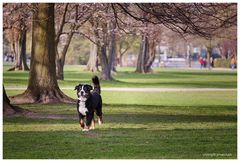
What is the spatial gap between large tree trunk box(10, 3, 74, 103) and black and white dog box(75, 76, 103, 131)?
50 cm

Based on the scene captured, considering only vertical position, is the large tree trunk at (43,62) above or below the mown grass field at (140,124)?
above

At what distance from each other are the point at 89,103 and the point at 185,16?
185 cm

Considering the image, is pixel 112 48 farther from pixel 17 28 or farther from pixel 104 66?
pixel 17 28

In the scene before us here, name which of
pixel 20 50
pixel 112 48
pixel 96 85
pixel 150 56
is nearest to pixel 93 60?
pixel 112 48

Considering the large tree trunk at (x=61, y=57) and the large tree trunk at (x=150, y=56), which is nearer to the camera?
the large tree trunk at (x=61, y=57)

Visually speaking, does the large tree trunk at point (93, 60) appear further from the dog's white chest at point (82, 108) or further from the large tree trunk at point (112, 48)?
the dog's white chest at point (82, 108)

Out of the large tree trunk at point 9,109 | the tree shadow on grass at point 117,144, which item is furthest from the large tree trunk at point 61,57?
the tree shadow on grass at point 117,144

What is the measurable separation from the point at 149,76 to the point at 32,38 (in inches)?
68.1

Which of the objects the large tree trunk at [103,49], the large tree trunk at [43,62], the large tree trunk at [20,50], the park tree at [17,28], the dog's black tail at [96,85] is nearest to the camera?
the park tree at [17,28]

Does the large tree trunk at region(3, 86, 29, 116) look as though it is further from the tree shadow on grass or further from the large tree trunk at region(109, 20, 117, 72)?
the large tree trunk at region(109, 20, 117, 72)

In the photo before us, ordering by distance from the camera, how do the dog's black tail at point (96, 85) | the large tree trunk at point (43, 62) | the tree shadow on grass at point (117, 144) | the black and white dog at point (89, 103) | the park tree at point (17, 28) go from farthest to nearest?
the large tree trunk at point (43, 62) → the dog's black tail at point (96, 85) → the park tree at point (17, 28) → the black and white dog at point (89, 103) → the tree shadow on grass at point (117, 144)

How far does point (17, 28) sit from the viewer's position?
13.7 metres

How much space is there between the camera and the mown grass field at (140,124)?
13.1 m

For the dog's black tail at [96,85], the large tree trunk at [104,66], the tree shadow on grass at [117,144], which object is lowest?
the tree shadow on grass at [117,144]
